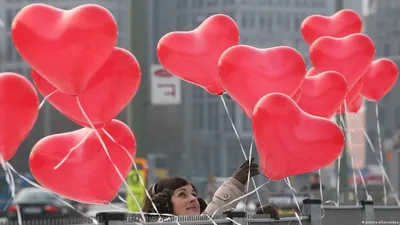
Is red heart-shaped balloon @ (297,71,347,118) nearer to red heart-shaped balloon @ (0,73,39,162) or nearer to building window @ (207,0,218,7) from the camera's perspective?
red heart-shaped balloon @ (0,73,39,162)

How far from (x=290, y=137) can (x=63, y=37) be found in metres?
1.60

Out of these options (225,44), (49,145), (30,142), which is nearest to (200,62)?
(225,44)

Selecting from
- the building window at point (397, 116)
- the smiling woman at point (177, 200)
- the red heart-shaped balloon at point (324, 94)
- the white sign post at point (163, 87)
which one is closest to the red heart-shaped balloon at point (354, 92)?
the red heart-shaped balloon at point (324, 94)

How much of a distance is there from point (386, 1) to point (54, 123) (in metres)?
36.7

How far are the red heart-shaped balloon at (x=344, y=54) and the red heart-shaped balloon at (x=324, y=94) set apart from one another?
1.08m

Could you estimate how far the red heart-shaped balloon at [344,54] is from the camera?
33.6 feet

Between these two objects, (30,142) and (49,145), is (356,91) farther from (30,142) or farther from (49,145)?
(30,142)

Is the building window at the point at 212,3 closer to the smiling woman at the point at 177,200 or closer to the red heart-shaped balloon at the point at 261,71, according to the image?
the red heart-shaped balloon at the point at 261,71

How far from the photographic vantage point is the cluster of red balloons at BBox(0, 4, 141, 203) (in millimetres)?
Result: 6426

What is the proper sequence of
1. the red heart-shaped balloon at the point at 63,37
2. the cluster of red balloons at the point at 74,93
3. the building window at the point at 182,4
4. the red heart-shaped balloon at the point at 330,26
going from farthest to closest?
the building window at the point at 182,4 < the red heart-shaped balloon at the point at 330,26 < the red heart-shaped balloon at the point at 63,37 < the cluster of red balloons at the point at 74,93

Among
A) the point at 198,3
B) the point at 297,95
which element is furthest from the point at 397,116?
the point at 297,95

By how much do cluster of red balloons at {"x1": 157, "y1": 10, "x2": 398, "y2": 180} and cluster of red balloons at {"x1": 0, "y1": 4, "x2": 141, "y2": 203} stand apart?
887mm

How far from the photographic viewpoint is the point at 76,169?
693cm

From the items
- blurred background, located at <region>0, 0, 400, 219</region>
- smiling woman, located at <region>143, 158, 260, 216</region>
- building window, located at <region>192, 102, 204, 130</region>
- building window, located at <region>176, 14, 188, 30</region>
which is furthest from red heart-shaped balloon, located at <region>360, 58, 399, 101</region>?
building window, located at <region>192, 102, 204, 130</region>
